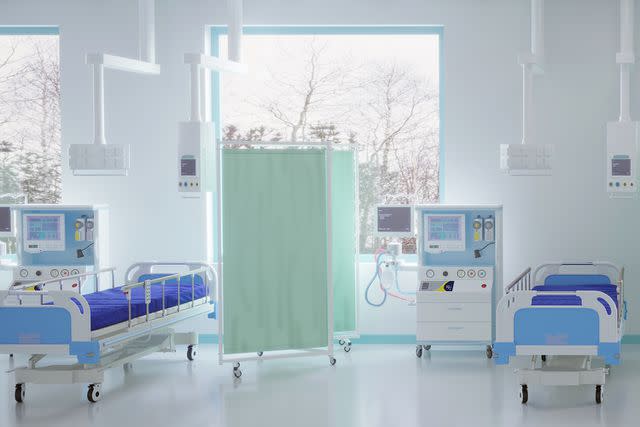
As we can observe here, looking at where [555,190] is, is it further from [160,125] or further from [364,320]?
[160,125]

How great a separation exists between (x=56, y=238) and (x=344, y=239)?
2.68m

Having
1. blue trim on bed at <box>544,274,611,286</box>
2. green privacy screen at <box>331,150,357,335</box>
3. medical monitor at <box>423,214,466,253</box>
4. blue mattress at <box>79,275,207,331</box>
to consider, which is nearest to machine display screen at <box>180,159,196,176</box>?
blue mattress at <box>79,275,207,331</box>

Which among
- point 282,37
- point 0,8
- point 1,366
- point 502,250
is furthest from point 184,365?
point 0,8

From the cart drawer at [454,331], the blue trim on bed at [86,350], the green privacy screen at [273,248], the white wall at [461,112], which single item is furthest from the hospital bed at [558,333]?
the blue trim on bed at [86,350]

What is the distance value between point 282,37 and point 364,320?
9.84 ft

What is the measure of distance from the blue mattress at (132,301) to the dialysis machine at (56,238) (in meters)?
0.60

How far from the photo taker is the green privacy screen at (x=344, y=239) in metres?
7.30

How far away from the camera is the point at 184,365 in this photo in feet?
23.0

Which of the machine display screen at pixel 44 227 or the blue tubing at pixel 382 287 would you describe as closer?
the machine display screen at pixel 44 227

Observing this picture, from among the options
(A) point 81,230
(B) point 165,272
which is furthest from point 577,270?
(A) point 81,230

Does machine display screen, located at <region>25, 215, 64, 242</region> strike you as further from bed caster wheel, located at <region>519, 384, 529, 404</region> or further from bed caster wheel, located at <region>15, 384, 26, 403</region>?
bed caster wheel, located at <region>519, 384, 529, 404</region>

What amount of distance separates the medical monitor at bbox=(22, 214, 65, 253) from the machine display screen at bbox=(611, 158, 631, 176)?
16.4ft

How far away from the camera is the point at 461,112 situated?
26.1ft

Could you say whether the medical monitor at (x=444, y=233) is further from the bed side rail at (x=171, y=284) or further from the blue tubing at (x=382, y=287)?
the bed side rail at (x=171, y=284)
